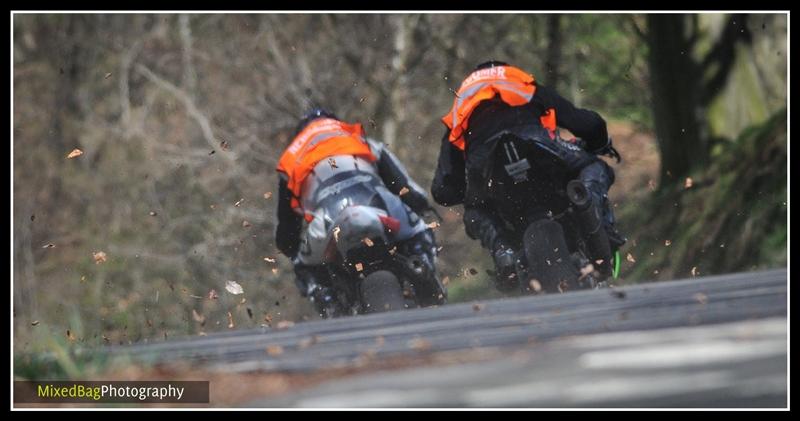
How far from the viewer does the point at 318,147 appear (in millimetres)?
10703

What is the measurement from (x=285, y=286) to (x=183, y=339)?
17.5 meters

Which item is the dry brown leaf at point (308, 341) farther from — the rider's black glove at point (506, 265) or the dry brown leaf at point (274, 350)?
the rider's black glove at point (506, 265)

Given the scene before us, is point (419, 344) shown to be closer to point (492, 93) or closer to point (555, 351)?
point (555, 351)

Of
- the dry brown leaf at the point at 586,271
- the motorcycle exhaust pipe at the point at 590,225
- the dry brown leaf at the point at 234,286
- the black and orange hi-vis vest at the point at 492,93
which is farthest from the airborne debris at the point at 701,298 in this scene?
the dry brown leaf at the point at 234,286

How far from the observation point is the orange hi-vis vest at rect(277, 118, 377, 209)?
421 inches

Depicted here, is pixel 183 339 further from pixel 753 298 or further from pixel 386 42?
pixel 386 42

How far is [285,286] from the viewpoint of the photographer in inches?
981

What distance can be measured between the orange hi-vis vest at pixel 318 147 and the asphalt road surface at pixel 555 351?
3.49 meters

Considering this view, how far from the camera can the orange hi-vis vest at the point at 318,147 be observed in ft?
35.1

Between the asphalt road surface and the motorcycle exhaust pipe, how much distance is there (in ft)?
7.02

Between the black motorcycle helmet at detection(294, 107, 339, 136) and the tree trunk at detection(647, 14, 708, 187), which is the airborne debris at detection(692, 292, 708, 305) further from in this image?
the tree trunk at detection(647, 14, 708, 187)

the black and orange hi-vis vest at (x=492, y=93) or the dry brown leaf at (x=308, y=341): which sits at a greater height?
the black and orange hi-vis vest at (x=492, y=93)

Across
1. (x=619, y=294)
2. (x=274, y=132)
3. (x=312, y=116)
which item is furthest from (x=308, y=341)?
(x=274, y=132)
